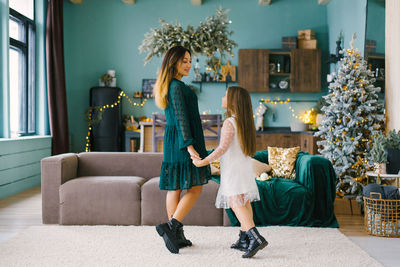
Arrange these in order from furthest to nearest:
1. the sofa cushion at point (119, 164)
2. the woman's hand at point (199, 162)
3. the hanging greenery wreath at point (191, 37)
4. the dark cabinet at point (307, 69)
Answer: the dark cabinet at point (307, 69) → the hanging greenery wreath at point (191, 37) → the sofa cushion at point (119, 164) → the woman's hand at point (199, 162)

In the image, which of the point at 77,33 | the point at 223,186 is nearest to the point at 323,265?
the point at 223,186

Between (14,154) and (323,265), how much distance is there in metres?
4.24

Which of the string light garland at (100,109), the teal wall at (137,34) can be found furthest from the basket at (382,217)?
the string light garland at (100,109)

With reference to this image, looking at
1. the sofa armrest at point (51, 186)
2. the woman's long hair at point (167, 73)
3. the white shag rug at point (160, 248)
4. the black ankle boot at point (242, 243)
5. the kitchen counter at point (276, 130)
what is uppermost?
the woman's long hair at point (167, 73)

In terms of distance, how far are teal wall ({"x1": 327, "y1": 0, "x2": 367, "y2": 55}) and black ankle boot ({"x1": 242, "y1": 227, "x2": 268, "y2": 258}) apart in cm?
373

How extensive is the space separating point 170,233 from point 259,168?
1.52m

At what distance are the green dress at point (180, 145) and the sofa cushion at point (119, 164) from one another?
1.36 meters

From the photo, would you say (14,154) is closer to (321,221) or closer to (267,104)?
(321,221)

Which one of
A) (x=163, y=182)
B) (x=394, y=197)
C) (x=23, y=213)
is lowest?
(x=23, y=213)

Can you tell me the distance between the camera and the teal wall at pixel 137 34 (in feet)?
24.5

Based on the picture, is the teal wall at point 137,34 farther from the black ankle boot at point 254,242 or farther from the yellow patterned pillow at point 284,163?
the black ankle boot at point 254,242

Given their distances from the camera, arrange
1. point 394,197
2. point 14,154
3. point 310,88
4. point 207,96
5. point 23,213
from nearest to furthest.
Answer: point 394,197
point 23,213
point 14,154
point 310,88
point 207,96

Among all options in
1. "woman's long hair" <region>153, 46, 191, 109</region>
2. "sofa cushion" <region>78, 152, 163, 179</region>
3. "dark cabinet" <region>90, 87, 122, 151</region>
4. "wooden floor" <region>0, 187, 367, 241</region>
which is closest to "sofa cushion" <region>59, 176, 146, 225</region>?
"wooden floor" <region>0, 187, 367, 241</region>

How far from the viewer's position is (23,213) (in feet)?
13.0
